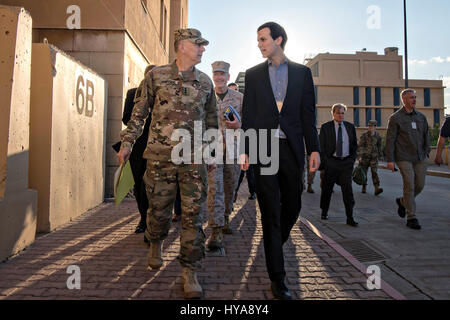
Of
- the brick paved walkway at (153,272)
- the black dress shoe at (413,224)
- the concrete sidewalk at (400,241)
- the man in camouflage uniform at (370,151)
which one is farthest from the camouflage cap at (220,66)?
the man in camouflage uniform at (370,151)

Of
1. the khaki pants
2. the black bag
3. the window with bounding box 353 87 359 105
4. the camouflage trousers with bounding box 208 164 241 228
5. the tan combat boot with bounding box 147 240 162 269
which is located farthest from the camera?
the window with bounding box 353 87 359 105

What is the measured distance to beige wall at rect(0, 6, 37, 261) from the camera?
373 centimetres

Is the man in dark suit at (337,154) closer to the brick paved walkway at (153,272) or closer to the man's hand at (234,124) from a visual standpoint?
the brick paved walkway at (153,272)

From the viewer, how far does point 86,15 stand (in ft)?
25.3

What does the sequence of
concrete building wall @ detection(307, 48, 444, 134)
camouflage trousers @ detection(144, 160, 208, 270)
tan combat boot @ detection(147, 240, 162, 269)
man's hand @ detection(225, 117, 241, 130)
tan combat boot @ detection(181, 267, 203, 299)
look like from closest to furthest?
tan combat boot @ detection(181, 267, 203, 299) < camouflage trousers @ detection(144, 160, 208, 270) < tan combat boot @ detection(147, 240, 162, 269) < man's hand @ detection(225, 117, 241, 130) < concrete building wall @ detection(307, 48, 444, 134)

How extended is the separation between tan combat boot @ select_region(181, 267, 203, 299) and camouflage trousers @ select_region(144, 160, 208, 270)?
0.05 meters

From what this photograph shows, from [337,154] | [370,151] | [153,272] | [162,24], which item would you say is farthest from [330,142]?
[162,24]

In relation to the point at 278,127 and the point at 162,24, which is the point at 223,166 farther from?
the point at 162,24

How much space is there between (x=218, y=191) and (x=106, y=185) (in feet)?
13.9

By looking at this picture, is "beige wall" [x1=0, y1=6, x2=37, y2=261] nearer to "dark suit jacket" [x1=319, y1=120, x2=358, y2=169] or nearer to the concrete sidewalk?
the concrete sidewalk

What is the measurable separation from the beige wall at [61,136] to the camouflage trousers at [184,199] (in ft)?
7.75

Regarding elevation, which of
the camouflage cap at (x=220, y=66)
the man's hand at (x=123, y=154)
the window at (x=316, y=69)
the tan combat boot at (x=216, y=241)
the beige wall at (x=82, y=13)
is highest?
the window at (x=316, y=69)

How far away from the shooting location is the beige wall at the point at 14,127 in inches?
147

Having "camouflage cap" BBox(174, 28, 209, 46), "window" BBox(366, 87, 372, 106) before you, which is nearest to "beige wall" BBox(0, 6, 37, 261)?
"camouflage cap" BBox(174, 28, 209, 46)
